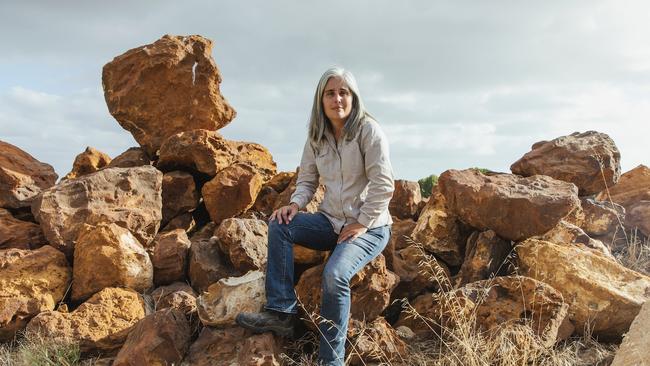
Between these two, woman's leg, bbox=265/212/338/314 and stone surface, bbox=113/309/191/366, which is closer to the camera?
woman's leg, bbox=265/212/338/314

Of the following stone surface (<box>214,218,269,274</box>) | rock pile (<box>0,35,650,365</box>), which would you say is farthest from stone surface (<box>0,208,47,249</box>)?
stone surface (<box>214,218,269,274</box>)

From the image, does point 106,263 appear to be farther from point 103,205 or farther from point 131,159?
point 131,159

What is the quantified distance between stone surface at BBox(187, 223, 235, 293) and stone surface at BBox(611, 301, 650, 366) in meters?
3.31

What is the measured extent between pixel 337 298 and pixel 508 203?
2.27m

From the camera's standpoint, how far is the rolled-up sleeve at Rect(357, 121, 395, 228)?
4.30 metres

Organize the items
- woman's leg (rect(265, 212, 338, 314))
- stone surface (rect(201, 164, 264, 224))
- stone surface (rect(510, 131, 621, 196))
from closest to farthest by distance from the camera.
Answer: woman's leg (rect(265, 212, 338, 314))
stone surface (rect(201, 164, 264, 224))
stone surface (rect(510, 131, 621, 196))

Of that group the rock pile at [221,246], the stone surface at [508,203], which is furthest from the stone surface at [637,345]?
the stone surface at [508,203]

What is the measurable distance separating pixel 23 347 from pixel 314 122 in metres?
3.12

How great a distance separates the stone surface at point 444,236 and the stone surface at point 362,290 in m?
1.34

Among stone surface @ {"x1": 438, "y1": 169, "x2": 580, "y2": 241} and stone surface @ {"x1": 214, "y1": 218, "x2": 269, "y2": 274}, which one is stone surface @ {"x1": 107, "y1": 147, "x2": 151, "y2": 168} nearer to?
stone surface @ {"x1": 214, "y1": 218, "x2": 269, "y2": 274}

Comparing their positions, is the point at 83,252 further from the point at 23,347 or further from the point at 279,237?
the point at 279,237

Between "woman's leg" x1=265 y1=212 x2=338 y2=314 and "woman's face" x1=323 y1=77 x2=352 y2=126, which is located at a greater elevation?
"woman's face" x1=323 y1=77 x2=352 y2=126

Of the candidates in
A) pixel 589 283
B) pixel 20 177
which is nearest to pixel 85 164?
pixel 20 177

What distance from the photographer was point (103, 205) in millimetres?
6418
